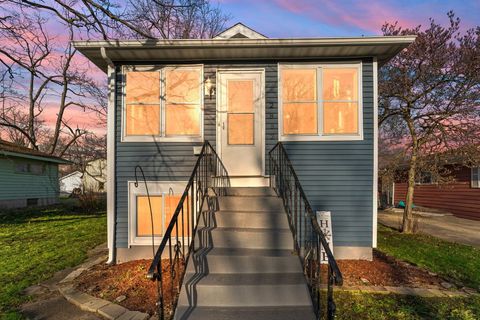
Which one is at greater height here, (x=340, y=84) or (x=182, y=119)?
(x=340, y=84)

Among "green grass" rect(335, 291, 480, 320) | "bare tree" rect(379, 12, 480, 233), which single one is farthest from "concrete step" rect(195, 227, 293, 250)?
"bare tree" rect(379, 12, 480, 233)

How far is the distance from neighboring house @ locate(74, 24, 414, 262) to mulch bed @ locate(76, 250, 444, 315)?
18.2 inches

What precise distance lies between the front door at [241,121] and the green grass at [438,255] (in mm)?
3610

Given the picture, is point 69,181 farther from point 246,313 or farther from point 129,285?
point 246,313

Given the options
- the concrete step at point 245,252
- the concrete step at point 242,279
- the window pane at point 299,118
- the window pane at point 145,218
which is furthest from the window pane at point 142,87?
the concrete step at point 242,279

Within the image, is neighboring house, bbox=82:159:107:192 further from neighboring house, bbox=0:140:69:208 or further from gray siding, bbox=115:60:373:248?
gray siding, bbox=115:60:373:248

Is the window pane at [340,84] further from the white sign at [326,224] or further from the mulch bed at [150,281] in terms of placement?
the mulch bed at [150,281]

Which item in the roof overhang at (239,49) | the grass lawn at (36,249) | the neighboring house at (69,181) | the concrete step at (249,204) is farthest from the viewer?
the neighboring house at (69,181)

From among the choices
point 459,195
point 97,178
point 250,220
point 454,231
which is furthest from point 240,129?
point 97,178

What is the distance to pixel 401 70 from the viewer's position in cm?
1027

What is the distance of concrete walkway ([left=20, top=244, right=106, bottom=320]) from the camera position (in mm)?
3957

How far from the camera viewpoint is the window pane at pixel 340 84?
21.0 ft

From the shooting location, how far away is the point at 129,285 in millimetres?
4734

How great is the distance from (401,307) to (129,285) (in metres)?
3.67
